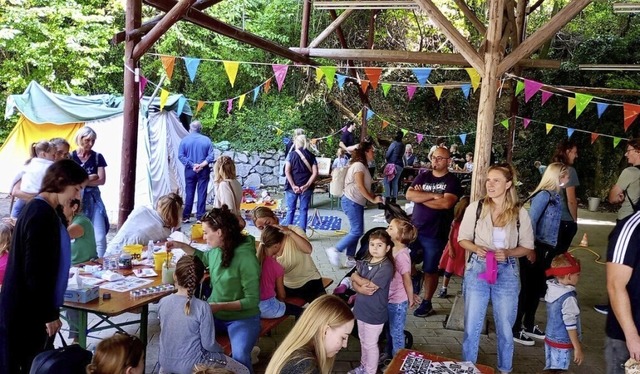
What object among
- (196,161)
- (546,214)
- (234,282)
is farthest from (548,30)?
(196,161)

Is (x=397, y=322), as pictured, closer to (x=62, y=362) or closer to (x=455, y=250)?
(x=455, y=250)

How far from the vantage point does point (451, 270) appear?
5734 millimetres

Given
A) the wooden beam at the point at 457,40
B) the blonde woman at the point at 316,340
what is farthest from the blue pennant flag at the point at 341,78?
the blonde woman at the point at 316,340

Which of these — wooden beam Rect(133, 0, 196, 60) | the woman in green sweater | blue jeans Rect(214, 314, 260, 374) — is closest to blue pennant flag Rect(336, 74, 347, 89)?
wooden beam Rect(133, 0, 196, 60)

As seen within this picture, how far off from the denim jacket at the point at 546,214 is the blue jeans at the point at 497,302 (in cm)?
118

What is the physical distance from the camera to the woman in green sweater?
3486 mm

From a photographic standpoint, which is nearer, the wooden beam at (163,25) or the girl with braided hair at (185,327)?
the girl with braided hair at (185,327)

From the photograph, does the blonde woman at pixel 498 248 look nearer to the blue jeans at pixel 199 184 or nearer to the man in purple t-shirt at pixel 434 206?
the man in purple t-shirt at pixel 434 206

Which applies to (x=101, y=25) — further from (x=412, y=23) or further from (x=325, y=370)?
(x=325, y=370)

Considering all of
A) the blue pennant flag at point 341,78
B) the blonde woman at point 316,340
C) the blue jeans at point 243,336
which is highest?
the blue pennant flag at point 341,78

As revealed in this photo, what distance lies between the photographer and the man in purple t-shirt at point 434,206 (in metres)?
4.96

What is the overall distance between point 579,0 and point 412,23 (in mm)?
13394

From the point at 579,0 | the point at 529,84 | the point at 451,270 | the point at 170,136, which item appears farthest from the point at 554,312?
the point at 170,136

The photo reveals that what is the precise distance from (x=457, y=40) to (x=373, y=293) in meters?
2.82
